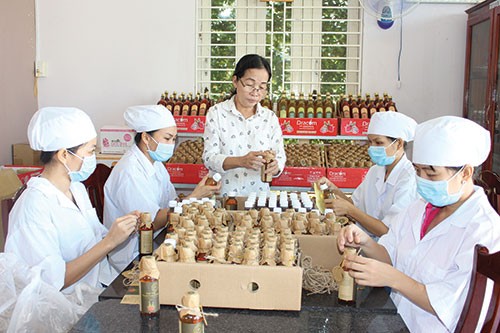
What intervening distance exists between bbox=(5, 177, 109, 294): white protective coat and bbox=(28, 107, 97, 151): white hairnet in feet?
0.52

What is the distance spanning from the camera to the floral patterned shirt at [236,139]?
3449 mm

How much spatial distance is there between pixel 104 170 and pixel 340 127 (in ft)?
7.55

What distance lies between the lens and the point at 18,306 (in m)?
1.69

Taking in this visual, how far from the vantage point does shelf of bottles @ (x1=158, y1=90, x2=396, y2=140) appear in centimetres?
481

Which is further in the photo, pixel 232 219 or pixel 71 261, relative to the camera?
pixel 232 219

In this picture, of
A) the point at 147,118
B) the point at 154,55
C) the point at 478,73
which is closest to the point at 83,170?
the point at 147,118

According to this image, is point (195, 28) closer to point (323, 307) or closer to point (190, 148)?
point (190, 148)

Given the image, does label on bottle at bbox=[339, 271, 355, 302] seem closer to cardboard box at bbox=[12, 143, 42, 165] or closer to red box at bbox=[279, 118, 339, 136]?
red box at bbox=[279, 118, 339, 136]

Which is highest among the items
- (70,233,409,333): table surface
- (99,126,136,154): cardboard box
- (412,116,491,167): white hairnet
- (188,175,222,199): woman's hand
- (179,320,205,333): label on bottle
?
(412,116,491,167): white hairnet

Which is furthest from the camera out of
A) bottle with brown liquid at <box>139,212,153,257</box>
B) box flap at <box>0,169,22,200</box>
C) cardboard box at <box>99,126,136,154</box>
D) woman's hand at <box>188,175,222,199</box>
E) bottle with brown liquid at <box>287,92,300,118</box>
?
cardboard box at <box>99,126,136,154</box>

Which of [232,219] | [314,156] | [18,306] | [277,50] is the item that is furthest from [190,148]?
[18,306]

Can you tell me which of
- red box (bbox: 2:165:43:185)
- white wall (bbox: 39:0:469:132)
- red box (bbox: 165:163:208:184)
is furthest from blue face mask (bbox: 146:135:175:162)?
white wall (bbox: 39:0:469:132)

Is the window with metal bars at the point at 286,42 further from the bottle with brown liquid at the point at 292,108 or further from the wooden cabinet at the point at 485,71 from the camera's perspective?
the wooden cabinet at the point at 485,71

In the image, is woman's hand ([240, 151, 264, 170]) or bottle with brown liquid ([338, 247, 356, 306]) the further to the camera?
woman's hand ([240, 151, 264, 170])
